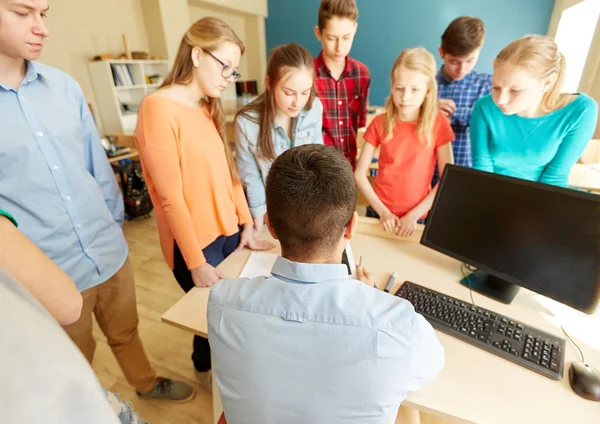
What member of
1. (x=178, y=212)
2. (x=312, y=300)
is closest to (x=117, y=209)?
(x=178, y=212)

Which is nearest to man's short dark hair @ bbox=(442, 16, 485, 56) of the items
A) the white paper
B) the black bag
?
the white paper

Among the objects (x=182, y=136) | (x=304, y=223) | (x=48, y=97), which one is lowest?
(x=304, y=223)

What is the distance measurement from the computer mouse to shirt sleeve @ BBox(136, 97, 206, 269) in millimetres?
1092

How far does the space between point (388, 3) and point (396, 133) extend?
197 inches

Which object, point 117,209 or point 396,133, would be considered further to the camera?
point 396,133

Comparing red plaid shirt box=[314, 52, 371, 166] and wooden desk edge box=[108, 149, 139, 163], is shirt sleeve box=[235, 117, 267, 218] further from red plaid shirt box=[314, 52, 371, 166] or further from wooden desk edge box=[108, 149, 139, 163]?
wooden desk edge box=[108, 149, 139, 163]

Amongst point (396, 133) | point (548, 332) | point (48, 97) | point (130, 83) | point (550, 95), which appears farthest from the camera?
point (130, 83)

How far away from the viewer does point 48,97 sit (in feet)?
3.46

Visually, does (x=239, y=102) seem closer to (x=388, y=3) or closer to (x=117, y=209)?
(x=388, y=3)

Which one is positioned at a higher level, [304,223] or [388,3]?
[388,3]

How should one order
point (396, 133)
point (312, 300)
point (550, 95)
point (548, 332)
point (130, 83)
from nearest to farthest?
point (312, 300) → point (548, 332) → point (550, 95) → point (396, 133) → point (130, 83)

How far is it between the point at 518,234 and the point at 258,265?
868mm

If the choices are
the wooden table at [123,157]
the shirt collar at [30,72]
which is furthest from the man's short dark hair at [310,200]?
the wooden table at [123,157]

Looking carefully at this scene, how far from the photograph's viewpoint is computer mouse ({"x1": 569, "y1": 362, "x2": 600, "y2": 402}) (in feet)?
2.49
